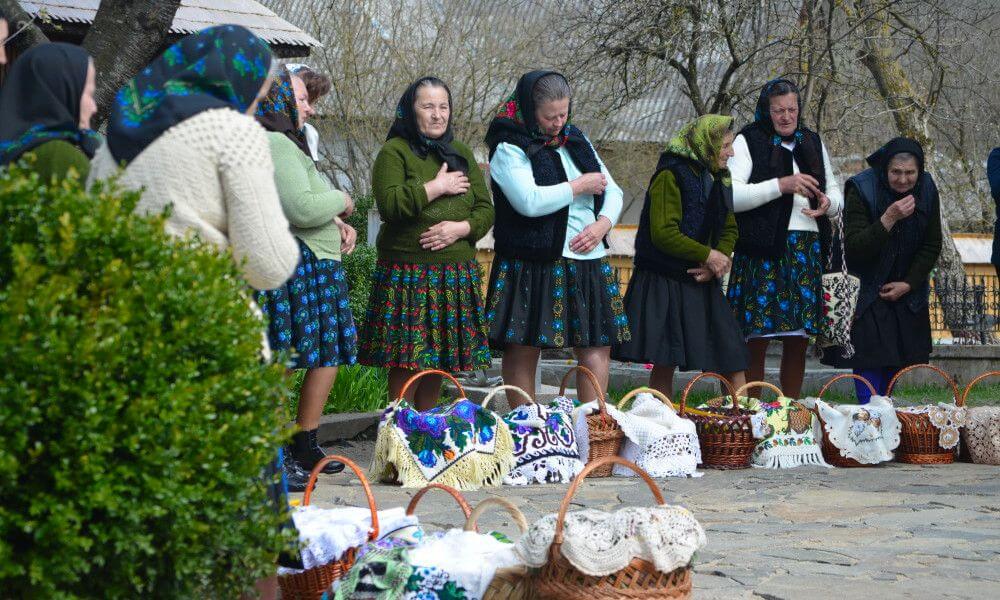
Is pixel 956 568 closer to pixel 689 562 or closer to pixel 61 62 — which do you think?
pixel 689 562

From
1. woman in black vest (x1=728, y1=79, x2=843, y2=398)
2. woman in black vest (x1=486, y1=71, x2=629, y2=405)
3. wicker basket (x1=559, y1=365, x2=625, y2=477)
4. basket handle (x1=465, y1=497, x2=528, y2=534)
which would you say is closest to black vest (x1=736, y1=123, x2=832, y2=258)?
woman in black vest (x1=728, y1=79, x2=843, y2=398)

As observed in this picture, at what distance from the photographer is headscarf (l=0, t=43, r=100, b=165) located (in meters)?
3.32

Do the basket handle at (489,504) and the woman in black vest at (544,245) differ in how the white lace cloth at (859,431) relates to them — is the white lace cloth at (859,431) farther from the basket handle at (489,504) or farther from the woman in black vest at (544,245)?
the basket handle at (489,504)

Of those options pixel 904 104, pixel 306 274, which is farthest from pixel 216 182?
pixel 904 104

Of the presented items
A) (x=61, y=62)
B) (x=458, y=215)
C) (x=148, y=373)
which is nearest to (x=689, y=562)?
(x=148, y=373)

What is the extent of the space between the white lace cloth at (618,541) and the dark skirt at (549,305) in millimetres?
3212

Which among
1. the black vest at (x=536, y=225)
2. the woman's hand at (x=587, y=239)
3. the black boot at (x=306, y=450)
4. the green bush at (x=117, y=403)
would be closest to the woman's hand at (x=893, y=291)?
the woman's hand at (x=587, y=239)

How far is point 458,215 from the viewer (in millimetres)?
6207

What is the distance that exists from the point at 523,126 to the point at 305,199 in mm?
1786

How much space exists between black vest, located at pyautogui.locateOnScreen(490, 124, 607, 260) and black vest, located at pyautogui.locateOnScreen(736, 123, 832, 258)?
126 centimetres

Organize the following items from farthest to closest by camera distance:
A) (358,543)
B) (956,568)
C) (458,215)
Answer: (458,215) < (956,568) < (358,543)

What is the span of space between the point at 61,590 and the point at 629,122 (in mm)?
26996

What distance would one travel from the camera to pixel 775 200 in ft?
23.2

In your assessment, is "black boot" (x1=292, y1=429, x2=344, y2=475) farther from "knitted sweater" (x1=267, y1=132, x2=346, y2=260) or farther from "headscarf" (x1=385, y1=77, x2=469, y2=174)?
"headscarf" (x1=385, y1=77, x2=469, y2=174)
